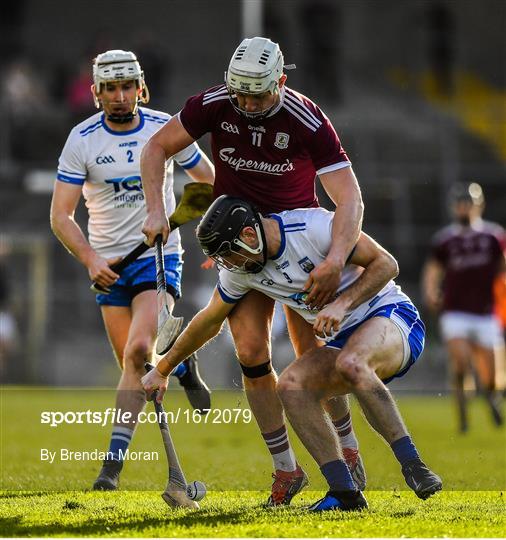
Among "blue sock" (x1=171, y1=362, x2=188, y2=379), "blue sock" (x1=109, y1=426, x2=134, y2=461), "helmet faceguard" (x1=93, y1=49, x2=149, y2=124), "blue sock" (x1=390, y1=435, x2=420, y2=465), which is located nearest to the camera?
"blue sock" (x1=390, y1=435, x2=420, y2=465)

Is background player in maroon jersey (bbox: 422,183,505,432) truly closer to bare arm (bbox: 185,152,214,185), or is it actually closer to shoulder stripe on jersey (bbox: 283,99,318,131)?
bare arm (bbox: 185,152,214,185)

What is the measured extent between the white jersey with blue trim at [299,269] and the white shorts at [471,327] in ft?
21.4

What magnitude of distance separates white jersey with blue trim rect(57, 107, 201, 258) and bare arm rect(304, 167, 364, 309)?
5.14 ft

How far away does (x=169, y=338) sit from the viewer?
6.33 meters

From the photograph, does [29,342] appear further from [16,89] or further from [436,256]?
[436,256]

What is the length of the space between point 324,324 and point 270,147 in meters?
0.99

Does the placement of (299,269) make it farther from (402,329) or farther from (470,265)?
(470,265)

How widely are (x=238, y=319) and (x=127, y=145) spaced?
158cm

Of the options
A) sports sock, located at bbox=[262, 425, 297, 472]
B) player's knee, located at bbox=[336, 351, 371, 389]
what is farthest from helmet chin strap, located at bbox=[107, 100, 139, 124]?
player's knee, located at bbox=[336, 351, 371, 389]

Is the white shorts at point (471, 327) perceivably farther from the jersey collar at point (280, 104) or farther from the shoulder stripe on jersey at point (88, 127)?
the jersey collar at point (280, 104)

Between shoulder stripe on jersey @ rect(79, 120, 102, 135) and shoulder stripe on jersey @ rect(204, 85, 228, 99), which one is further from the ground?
shoulder stripe on jersey @ rect(204, 85, 228, 99)

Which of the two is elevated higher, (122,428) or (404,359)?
(404,359)

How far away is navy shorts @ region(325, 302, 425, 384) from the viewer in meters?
6.07

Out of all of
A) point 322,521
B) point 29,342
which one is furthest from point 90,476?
point 29,342
